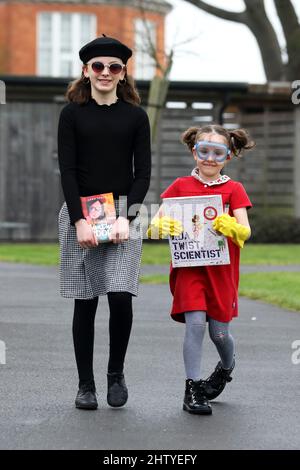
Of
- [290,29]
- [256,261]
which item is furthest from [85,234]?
[290,29]

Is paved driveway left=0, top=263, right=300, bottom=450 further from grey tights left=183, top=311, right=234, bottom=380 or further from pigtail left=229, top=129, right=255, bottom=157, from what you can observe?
pigtail left=229, top=129, right=255, bottom=157

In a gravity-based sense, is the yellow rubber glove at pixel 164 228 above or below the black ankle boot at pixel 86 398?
above

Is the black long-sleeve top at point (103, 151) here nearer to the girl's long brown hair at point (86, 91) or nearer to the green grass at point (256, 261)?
the girl's long brown hair at point (86, 91)

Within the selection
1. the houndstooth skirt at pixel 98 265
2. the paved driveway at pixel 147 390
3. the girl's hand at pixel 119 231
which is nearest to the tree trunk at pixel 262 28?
the paved driveway at pixel 147 390

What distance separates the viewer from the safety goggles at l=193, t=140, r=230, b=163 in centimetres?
705

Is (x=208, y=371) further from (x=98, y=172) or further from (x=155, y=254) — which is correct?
(x=155, y=254)

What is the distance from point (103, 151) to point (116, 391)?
122 cm

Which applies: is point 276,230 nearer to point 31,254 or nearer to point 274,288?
point 31,254

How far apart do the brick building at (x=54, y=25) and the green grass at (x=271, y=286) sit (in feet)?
111

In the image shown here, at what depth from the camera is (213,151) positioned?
705cm

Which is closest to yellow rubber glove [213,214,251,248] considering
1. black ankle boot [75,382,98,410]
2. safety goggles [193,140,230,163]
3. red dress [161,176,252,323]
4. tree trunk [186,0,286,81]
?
red dress [161,176,252,323]

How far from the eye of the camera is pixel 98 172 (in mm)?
6773

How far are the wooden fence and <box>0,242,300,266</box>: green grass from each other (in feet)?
6.58

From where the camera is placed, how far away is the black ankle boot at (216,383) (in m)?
7.12
